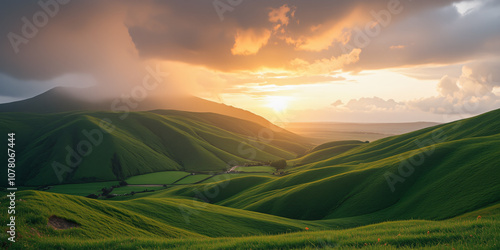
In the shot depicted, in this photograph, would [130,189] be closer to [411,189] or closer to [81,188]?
[81,188]

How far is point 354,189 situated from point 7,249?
7681 centimetres

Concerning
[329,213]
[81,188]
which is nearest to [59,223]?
[329,213]

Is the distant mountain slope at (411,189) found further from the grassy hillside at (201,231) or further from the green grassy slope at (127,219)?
the green grassy slope at (127,219)

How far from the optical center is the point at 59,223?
26.2 metres

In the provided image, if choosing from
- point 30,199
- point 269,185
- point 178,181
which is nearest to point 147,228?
point 30,199

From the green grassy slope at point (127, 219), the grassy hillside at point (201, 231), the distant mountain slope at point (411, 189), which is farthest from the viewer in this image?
the distant mountain slope at point (411, 189)

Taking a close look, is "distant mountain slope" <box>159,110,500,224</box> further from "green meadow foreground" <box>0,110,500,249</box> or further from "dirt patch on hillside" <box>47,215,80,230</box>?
"dirt patch on hillside" <box>47,215,80,230</box>

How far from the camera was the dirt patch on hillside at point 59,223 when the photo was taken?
82.2 feet

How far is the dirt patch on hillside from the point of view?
82.2 ft

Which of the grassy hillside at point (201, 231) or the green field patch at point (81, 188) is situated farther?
the green field patch at point (81, 188)

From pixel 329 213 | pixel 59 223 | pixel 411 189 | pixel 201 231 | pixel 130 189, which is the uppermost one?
pixel 59 223

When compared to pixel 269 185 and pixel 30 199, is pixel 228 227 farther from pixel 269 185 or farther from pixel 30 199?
pixel 269 185

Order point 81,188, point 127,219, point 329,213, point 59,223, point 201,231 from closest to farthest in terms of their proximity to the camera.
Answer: point 59,223 < point 127,219 < point 201,231 < point 329,213 < point 81,188

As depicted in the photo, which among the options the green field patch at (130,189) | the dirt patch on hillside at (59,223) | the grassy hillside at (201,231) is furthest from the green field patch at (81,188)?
the dirt patch on hillside at (59,223)
